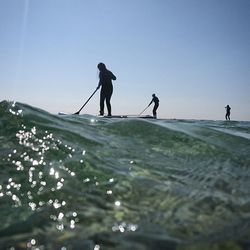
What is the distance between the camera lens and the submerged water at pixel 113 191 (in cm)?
175

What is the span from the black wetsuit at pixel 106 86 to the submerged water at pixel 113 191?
33.8 ft

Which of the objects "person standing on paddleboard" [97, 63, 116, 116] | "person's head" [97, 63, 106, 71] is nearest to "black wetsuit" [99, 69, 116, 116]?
"person standing on paddleboard" [97, 63, 116, 116]

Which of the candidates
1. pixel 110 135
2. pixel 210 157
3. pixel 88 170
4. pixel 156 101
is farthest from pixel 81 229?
pixel 156 101

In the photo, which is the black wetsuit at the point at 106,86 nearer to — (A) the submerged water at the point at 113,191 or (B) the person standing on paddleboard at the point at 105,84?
(B) the person standing on paddleboard at the point at 105,84

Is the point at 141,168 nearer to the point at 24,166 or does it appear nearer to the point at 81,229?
the point at 24,166

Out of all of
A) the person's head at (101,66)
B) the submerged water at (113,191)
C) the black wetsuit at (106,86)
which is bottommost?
the submerged water at (113,191)

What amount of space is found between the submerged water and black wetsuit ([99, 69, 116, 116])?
10299 mm

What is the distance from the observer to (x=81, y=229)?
1.82m

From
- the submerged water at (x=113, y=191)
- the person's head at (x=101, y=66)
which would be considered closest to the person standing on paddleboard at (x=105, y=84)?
the person's head at (x=101, y=66)

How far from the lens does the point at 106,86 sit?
14422 millimetres

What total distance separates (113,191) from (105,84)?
12.3m

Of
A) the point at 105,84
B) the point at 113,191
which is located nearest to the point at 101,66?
the point at 105,84

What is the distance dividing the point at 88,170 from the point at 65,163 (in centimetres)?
24

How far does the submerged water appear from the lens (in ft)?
5.75
